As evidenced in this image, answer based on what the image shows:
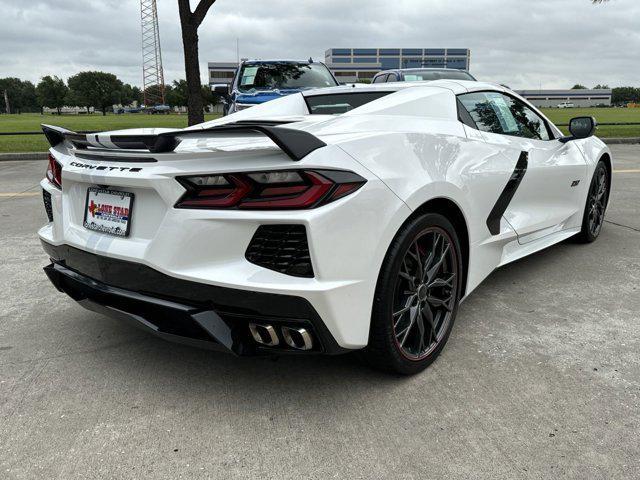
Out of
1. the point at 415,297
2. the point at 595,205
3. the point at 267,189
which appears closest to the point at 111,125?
the point at 595,205

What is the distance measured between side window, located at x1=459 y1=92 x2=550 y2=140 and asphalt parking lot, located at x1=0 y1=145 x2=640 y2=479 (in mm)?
1139

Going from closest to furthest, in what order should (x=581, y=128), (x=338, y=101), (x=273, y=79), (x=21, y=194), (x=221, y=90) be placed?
1. (x=338, y=101)
2. (x=581, y=128)
3. (x=21, y=194)
4. (x=273, y=79)
5. (x=221, y=90)

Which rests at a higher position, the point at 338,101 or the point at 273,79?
the point at 273,79

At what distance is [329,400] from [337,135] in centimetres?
115

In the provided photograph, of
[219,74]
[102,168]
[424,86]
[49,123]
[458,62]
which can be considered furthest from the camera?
[458,62]

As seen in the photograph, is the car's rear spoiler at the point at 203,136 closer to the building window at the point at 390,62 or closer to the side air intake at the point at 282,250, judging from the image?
the side air intake at the point at 282,250

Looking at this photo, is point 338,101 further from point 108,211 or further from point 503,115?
point 108,211

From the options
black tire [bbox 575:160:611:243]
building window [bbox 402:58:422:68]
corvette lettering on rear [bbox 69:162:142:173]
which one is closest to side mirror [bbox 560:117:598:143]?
black tire [bbox 575:160:611:243]

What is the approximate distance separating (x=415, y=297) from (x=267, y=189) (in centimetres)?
94

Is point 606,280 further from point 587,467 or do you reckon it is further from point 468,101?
point 587,467

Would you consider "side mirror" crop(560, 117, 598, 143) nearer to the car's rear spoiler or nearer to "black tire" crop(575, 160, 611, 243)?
"black tire" crop(575, 160, 611, 243)

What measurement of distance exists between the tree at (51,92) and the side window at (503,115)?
125043mm

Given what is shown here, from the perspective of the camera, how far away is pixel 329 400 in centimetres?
239

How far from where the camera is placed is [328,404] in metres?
2.36
